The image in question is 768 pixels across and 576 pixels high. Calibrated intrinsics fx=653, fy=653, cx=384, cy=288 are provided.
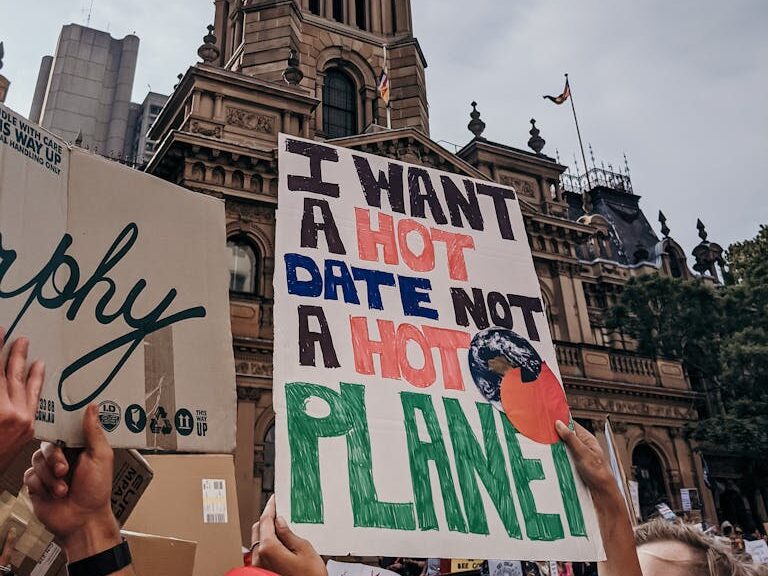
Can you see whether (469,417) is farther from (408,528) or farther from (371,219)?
(371,219)

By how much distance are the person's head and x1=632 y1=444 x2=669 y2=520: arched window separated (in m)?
17.6

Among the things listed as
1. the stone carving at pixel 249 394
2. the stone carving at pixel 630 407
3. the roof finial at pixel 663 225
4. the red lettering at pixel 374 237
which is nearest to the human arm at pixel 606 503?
the red lettering at pixel 374 237

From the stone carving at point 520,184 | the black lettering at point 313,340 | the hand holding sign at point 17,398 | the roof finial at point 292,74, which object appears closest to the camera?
the hand holding sign at point 17,398

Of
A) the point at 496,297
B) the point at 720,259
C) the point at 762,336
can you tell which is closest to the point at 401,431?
the point at 496,297

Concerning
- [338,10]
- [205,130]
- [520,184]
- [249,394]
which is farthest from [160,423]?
[338,10]

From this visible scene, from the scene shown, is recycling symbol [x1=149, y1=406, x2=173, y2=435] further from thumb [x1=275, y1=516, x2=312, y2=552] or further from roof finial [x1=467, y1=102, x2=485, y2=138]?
roof finial [x1=467, y1=102, x2=485, y2=138]

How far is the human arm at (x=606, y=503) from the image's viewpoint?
2791 mm

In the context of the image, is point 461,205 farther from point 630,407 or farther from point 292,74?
point 630,407

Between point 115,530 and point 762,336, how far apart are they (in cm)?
2150

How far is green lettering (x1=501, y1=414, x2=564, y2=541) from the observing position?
3.14m

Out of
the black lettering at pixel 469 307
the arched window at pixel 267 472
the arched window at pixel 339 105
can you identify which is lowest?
the black lettering at pixel 469 307

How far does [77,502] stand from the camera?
1.77 meters

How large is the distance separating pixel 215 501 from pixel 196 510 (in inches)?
5.1

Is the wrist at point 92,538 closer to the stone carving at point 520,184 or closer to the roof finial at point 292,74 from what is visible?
the roof finial at point 292,74
